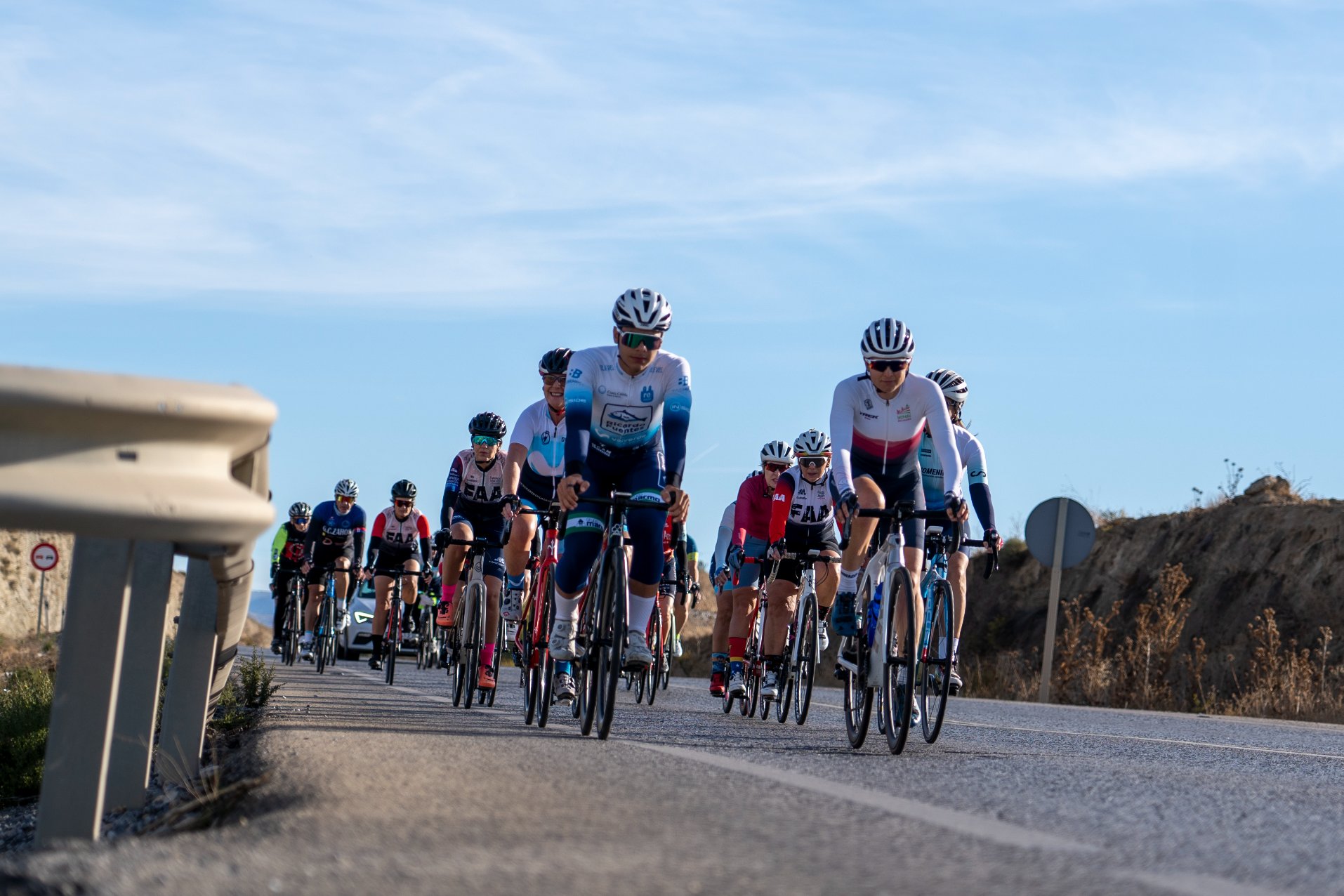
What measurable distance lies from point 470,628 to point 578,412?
3.87 meters

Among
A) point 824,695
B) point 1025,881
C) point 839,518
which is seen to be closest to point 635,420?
point 839,518

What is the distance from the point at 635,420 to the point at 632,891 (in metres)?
5.62

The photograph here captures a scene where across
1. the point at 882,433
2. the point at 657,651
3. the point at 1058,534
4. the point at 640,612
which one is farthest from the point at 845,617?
the point at 1058,534

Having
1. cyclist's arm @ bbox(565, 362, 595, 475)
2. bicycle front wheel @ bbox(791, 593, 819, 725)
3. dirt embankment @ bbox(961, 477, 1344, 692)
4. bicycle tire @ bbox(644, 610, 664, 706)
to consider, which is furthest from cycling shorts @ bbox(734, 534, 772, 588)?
dirt embankment @ bbox(961, 477, 1344, 692)

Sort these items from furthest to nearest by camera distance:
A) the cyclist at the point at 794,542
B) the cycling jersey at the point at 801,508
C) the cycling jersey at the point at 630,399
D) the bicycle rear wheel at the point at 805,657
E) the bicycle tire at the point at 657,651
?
the bicycle tire at the point at 657,651 → the cycling jersey at the point at 801,508 → the cyclist at the point at 794,542 → the bicycle rear wheel at the point at 805,657 → the cycling jersey at the point at 630,399

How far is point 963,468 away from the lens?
1142 centimetres

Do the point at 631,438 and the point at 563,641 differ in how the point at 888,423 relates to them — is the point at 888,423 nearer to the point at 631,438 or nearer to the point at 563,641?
the point at 631,438

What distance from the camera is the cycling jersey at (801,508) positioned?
12.6m

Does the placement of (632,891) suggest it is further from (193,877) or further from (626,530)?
(626,530)

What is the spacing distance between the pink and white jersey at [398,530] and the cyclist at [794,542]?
6868 mm

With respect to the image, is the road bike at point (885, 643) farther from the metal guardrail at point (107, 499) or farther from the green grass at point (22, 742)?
the green grass at point (22, 742)

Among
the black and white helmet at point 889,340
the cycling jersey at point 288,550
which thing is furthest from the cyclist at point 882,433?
the cycling jersey at point 288,550

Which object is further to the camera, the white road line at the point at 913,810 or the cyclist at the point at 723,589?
the cyclist at the point at 723,589

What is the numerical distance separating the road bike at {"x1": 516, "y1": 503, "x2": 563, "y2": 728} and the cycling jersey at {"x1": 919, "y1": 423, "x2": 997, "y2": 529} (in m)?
2.42
